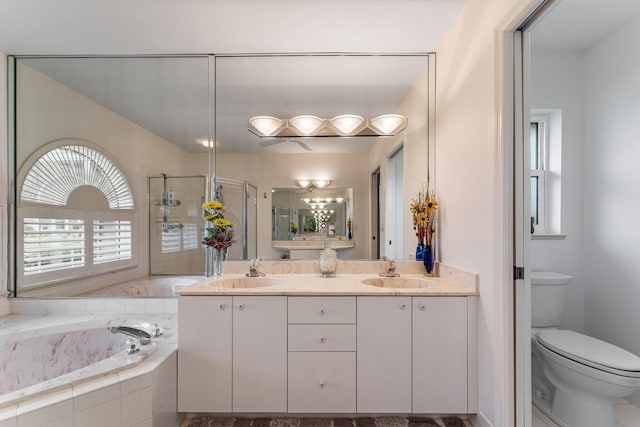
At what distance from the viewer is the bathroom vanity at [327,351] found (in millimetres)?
1602

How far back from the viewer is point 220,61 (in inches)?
84.8

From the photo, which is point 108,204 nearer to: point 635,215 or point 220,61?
point 220,61

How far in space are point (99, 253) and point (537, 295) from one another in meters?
3.29

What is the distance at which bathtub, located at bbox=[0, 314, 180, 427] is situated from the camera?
3.83ft

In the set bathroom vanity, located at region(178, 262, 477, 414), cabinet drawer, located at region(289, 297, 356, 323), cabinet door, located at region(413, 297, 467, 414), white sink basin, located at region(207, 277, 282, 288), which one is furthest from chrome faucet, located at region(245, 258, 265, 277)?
cabinet door, located at region(413, 297, 467, 414)

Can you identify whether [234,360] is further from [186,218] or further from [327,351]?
[186,218]

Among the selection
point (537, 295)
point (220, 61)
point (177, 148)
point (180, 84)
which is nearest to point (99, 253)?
point (177, 148)

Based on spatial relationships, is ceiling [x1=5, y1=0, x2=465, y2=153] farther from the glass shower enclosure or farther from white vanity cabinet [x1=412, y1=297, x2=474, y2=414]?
white vanity cabinet [x1=412, y1=297, x2=474, y2=414]

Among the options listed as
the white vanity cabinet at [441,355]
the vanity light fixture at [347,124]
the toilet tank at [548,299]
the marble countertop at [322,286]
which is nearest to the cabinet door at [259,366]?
the marble countertop at [322,286]

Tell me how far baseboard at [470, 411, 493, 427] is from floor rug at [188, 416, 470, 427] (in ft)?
0.17

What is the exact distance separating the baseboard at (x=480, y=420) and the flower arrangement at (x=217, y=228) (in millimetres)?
1911

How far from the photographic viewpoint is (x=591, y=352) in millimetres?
1491

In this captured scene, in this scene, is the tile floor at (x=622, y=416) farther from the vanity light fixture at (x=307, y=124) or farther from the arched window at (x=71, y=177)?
the arched window at (x=71, y=177)

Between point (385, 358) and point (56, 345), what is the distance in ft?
6.97
